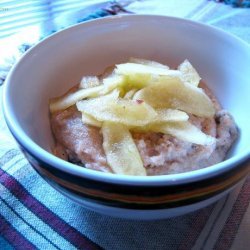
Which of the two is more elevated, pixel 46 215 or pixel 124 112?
pixel 124 112

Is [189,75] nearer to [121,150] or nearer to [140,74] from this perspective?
[140,74]

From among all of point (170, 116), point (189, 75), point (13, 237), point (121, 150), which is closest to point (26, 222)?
point (13, 237)

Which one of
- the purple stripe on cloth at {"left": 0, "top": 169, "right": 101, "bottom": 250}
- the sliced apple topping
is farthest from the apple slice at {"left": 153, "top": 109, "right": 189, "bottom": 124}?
the purple stripe on cloth at {"left": 0, "top": 169, "right": 101, "bottom": 250}

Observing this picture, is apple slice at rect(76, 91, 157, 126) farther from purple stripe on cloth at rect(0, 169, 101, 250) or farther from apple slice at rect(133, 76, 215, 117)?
purple stripe on cloth at rect(0, 169, 101, 250)

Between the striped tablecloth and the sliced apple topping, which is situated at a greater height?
the sliced apple topping

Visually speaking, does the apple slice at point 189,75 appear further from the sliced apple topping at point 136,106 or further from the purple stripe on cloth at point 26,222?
the purple stripe on cloth at point 26,222

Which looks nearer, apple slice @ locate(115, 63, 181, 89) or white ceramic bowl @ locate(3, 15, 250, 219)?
white ceramic bowl @ locate(3, 15, 250, 219)
